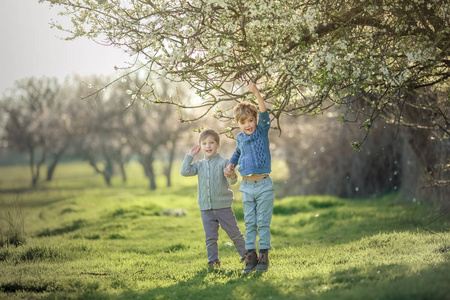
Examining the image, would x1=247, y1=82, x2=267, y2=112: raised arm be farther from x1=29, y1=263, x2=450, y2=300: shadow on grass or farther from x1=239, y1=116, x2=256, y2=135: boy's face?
x1=29, y1=263, x2=450, y2=300: shadow on grass

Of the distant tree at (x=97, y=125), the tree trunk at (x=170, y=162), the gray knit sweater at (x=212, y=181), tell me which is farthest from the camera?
the distant tree at (x=97, y=125)

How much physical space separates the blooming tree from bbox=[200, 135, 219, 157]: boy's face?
567 millimetres

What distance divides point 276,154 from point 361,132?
11528 mm

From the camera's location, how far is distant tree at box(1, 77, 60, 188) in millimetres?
37969

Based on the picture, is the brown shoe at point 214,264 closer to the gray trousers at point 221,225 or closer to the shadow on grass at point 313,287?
the gray trousers at point 221,225

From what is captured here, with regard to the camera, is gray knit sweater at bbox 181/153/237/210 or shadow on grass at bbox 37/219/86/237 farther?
shadow on grass at bbox 37/219/86/237

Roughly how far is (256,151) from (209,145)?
0.80m

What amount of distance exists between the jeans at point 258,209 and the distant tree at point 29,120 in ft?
110

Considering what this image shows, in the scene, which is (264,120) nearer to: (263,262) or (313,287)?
(263,262)

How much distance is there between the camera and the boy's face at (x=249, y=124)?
6.89 m

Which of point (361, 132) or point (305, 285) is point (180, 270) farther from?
point (361, 132)

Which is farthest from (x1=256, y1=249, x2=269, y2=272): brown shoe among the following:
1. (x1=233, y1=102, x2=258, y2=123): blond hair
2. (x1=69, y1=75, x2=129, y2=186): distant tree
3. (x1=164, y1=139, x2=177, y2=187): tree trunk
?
(x1=69, y1=75, x2=129, y2=186): distant tree

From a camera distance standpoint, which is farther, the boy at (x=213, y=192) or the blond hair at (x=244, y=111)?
the boy at (x=213, y=192)

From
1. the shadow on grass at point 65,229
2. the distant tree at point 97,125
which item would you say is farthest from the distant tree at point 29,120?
the shadow on grass at point 65,229
